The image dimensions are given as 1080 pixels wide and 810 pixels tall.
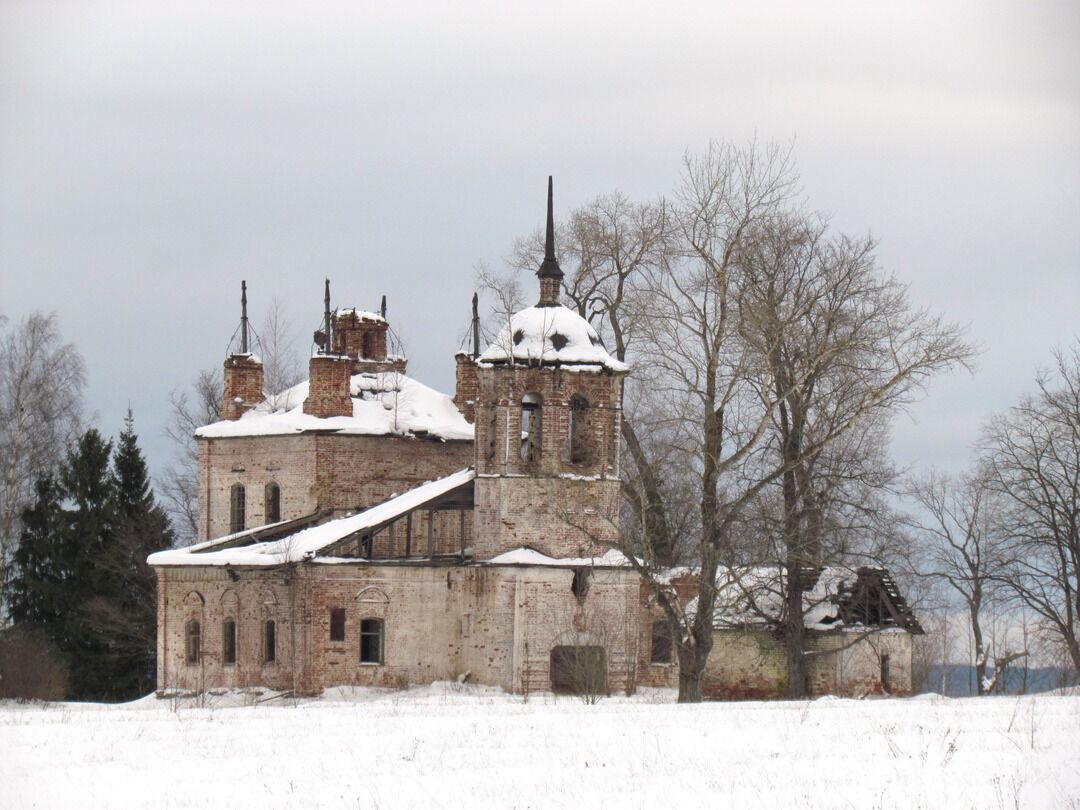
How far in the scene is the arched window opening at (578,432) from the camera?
31.2 metres

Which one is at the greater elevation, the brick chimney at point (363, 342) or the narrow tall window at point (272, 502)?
the brick chimney at point (363, 342)

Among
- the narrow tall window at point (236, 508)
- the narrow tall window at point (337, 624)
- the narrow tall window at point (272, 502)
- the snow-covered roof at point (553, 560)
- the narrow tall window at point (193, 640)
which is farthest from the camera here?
the narrow tall window at point (236, 508)

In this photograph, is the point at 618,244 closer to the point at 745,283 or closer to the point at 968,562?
the point at 745,283

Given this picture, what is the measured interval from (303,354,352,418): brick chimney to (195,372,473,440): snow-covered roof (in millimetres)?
171

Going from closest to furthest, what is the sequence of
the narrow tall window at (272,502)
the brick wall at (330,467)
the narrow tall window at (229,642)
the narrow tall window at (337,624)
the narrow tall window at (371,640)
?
the narrow tall window at (337,624)
the narrow tall window at (371,640)
the narrow tall window at (229,642)
the brick wall at (330,467)
the narrow tall window at (272,502)

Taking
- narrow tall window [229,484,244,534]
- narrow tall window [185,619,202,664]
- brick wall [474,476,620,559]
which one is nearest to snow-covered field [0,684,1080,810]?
brick wall [474,476,620,559]

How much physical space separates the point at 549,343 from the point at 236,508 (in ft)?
29.8

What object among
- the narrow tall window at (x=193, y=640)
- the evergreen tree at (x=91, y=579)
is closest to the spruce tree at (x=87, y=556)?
the evergreen tree at (x=91, y=579)

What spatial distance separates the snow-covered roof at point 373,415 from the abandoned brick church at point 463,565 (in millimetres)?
57

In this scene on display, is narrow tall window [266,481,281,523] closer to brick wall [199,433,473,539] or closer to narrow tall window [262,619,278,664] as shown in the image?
brick wall [199,433,473,539]

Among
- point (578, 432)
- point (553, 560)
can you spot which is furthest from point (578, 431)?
point (553, 560)

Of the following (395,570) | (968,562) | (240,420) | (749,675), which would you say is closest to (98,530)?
(240,420)

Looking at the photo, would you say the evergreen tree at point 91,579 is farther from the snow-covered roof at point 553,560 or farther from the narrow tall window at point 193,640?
the snow-covered roof at point 553,560

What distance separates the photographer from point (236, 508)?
36938mm
